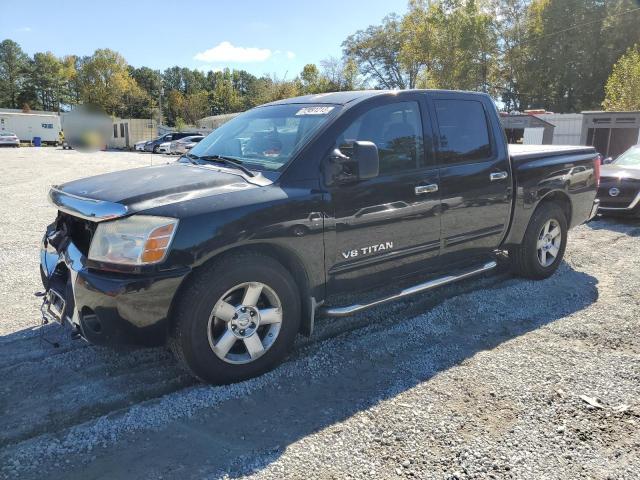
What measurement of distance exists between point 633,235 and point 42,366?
8.08 metres

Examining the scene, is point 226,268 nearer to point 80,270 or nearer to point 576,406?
point 80,270

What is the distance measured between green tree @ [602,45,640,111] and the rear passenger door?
80.1ft

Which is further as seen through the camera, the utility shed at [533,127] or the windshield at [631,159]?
the utility shed at [533,127]

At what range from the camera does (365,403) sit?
Result: 311 cm

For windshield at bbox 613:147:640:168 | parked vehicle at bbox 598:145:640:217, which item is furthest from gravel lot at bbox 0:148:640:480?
windshield at bbox 613:147:640:168

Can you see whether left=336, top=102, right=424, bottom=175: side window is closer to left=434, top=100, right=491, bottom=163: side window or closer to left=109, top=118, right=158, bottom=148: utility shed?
left=434, top=100, right=491, bottom=163: side window

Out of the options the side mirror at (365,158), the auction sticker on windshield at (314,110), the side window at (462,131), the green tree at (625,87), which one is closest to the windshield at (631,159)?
the side window at (462,131)

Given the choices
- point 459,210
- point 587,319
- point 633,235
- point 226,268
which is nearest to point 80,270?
point 226,268

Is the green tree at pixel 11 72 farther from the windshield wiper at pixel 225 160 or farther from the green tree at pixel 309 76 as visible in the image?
the windshield wiper at pixel 225 160

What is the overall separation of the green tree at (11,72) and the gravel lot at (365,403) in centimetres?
9268

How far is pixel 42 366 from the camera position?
3.51 meters

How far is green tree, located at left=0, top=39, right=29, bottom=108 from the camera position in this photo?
266 ft

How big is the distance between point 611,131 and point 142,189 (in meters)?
19.2

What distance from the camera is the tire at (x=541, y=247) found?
5.24m
